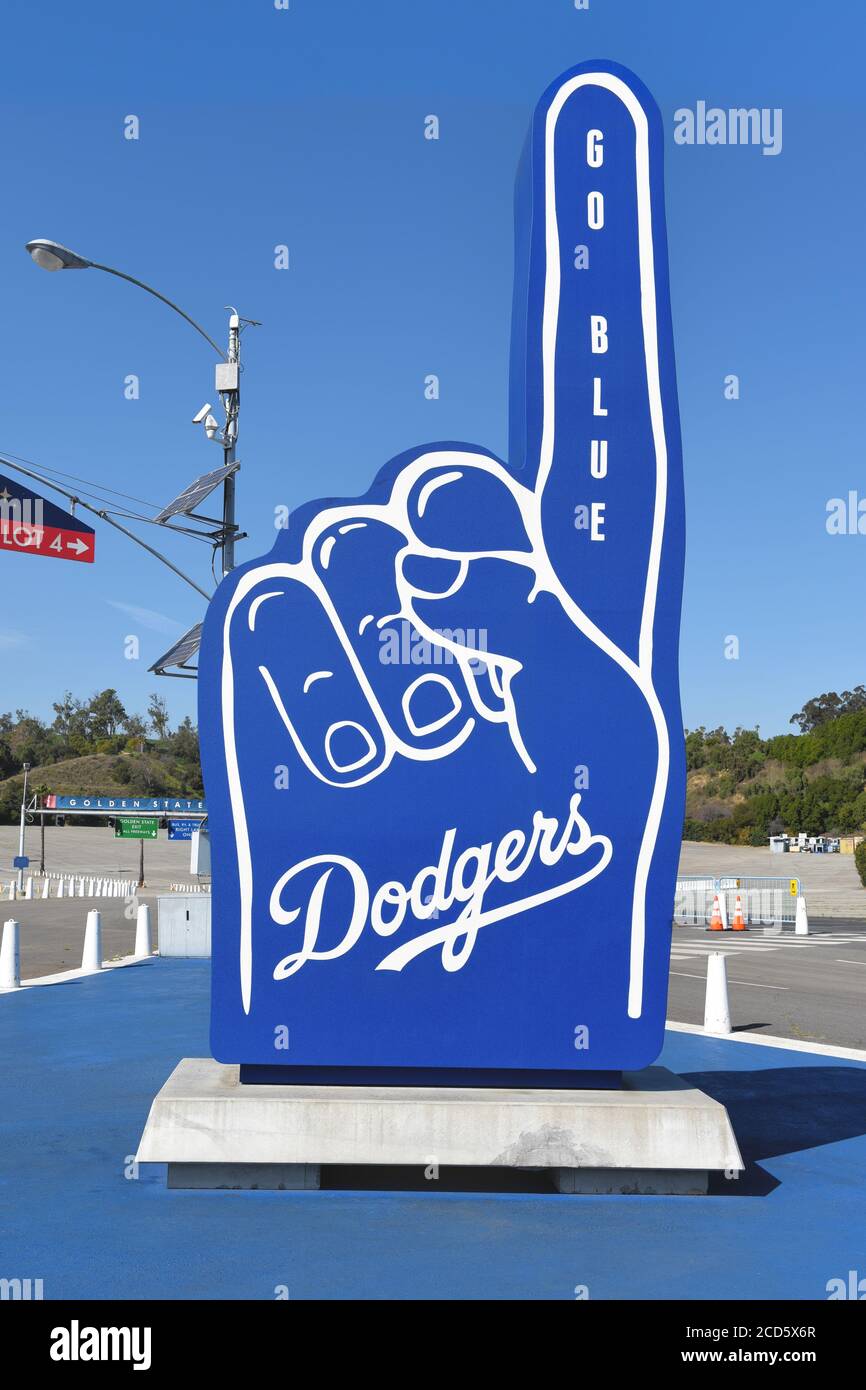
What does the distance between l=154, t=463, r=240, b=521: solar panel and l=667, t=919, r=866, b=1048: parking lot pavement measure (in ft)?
27.4

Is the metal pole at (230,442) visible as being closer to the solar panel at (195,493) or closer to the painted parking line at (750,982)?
the solar panel at (195,493)

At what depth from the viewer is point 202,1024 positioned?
39.2ft

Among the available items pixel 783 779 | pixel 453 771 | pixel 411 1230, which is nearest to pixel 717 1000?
pixel 453 771

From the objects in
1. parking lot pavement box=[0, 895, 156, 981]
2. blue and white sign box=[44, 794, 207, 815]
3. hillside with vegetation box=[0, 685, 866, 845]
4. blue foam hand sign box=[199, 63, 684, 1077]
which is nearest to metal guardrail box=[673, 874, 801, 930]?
parking lot pavement box=[0, 895, 156, 981]

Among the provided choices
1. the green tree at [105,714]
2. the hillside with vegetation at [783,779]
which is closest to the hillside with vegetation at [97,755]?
the green tree at [105,714]

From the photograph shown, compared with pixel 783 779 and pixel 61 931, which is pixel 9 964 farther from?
pixel 783 779

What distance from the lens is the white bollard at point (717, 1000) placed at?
39.3 ft

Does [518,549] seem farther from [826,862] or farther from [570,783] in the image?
[826,862]

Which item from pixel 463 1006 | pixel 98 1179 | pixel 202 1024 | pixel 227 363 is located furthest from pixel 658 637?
pixel 227 363

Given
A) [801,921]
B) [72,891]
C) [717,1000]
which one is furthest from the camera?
[72,891]

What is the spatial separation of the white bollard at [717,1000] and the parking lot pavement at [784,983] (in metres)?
0.73

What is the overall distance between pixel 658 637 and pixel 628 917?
5.51 feet

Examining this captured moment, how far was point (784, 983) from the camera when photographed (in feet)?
56.6

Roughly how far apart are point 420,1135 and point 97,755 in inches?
6043
